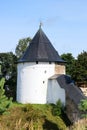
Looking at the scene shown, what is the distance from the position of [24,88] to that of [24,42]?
1641 centimetres

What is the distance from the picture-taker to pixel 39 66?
42094 mm

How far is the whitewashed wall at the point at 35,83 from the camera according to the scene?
138 feet

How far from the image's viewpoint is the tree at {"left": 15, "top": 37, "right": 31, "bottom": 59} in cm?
5788

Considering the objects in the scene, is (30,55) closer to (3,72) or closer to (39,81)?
(39,81)

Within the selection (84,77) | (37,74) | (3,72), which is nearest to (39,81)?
(37,74)

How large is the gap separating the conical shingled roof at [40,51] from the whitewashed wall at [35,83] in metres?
0.54

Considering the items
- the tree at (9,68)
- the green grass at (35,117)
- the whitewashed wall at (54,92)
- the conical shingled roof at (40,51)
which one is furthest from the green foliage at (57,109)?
the tree at (9,68)

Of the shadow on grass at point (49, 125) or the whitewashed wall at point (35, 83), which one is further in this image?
the whitewashed wall at point (35, 83)

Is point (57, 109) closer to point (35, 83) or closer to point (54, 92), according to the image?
point (54, 92)

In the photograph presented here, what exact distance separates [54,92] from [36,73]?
7.60 ft

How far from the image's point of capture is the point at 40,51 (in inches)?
1695

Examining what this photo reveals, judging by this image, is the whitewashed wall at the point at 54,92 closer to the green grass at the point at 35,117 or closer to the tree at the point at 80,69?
the tree at the point at 80,69

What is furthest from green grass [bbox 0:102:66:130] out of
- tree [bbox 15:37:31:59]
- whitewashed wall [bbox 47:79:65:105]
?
tree [bbox 15:37:31:59]

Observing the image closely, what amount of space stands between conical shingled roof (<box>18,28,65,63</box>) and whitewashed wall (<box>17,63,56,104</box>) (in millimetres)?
542
